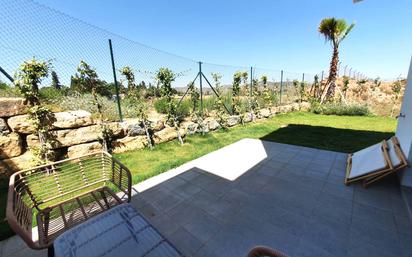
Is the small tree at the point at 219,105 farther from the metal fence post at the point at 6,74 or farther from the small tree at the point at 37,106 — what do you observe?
the metal fence post at the point at 6,74

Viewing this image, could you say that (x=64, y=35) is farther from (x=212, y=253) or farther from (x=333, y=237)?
(x=333, y=237)

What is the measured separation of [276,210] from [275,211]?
0.03m

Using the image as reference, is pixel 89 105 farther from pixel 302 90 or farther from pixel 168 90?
pixel 302 90

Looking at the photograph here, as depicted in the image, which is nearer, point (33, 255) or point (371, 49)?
point (33, 255)

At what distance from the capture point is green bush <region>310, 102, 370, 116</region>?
9.00 metres

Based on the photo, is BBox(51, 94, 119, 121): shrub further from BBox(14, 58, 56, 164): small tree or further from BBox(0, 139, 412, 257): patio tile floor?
BBox(0, 139, 412, 257): patio tile floor

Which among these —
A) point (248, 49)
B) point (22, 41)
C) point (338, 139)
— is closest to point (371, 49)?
point (248, 49)

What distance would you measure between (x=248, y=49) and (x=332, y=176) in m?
9.51

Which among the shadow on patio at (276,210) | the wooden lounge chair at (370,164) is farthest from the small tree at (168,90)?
the wooden lounge chair at (370,164)

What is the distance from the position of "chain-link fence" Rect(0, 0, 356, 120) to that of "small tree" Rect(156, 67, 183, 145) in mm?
241

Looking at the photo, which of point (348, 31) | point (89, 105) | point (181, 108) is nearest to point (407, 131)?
point (181, 108)

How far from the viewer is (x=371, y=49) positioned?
1157 cm

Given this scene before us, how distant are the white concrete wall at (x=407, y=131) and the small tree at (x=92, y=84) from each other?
536 cm

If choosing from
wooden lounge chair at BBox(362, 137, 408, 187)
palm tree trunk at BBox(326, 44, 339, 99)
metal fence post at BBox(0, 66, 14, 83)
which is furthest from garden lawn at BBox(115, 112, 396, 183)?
palm tree trunk at BBox(326, 44, 339, 99)
